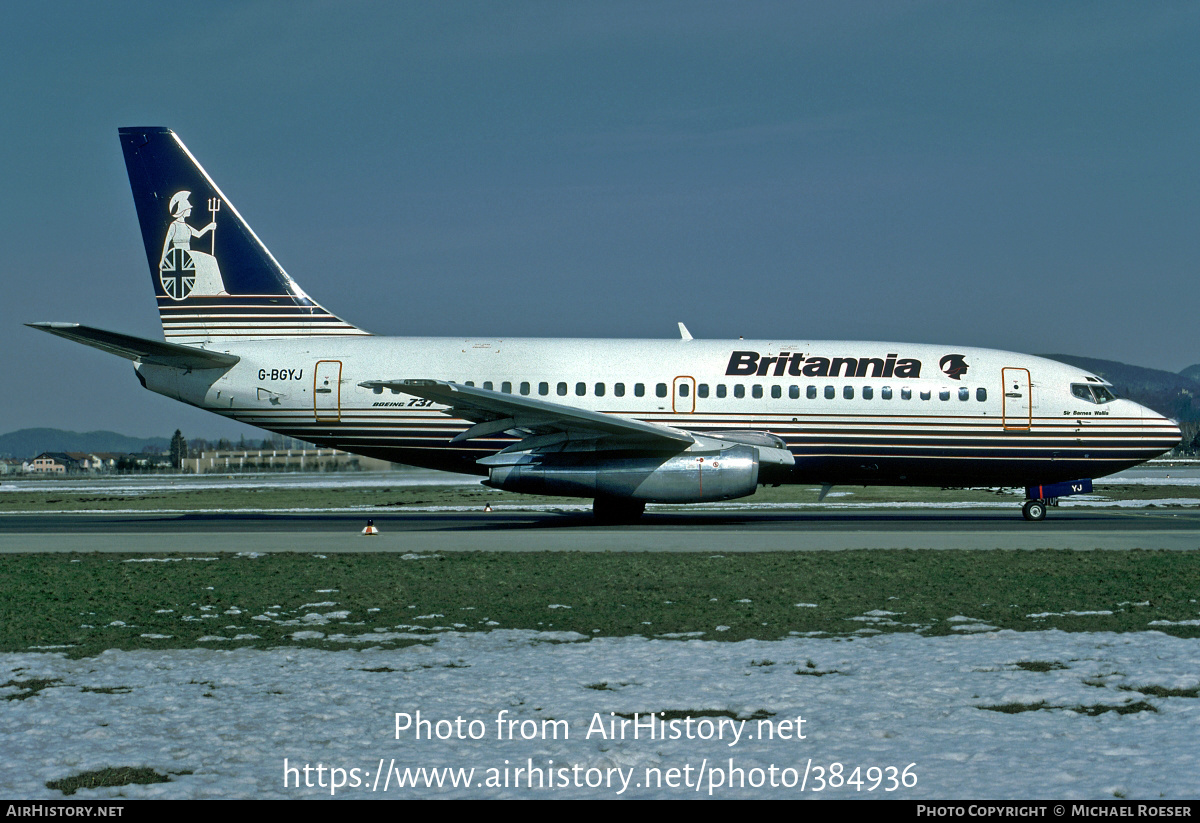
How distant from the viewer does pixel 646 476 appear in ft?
63.8

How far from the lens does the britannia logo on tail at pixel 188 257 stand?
74.3 feet

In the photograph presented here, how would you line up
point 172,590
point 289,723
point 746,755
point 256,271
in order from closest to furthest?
point 746,755, point 289,723, point 172,590, point 256,271

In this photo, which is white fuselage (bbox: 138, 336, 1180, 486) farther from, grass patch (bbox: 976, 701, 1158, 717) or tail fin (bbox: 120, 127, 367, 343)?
grass patch (bbox: 976, 701, 1158, 717)

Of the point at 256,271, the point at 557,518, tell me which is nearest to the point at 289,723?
the point at 557,518

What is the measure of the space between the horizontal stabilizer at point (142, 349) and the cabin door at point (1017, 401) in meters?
16.0

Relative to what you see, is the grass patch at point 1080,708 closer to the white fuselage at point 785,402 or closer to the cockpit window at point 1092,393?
the white fuselage at point 785,402

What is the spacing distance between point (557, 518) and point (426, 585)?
37.9 feet

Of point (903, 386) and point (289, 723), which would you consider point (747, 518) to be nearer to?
point (903, 386)

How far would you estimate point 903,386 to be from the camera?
21.2 m

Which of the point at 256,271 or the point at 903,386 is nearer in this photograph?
the point at 903,386

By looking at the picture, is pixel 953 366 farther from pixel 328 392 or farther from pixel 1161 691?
pixel 1161 691

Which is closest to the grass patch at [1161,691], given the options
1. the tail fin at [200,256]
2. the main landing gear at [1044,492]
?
the main landing gear at [1044,492]

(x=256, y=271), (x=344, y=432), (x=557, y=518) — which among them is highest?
(x=256, y=271)
